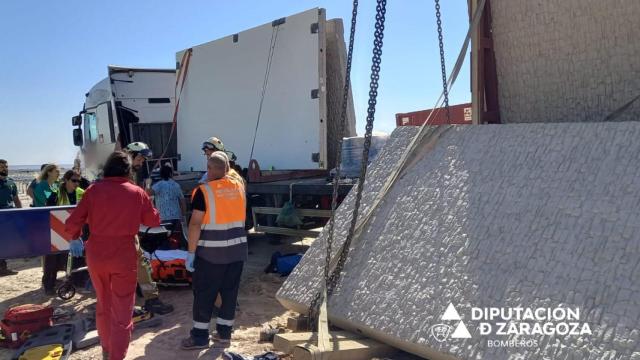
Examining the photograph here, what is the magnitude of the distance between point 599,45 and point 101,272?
4094 mm

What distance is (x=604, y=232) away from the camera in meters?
2.49

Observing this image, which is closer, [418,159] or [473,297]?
[473,297]

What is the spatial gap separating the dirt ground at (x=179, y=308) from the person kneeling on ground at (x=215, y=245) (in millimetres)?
203

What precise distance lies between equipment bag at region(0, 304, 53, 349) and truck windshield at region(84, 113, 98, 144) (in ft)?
22.8

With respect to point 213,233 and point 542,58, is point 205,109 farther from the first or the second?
point 542,58

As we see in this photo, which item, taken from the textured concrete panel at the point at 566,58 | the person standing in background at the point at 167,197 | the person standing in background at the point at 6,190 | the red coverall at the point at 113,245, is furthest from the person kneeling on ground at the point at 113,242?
the person standing in background at the point at 6,190

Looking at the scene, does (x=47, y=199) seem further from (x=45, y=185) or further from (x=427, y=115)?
(x=427, y=115)

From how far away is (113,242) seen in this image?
3365mm

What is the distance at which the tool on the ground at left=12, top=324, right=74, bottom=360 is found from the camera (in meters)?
3.59

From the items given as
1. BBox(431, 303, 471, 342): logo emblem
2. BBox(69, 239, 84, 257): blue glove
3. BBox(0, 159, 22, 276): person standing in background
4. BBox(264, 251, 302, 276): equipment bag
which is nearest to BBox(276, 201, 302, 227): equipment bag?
BBox(264, 251, 302, 276): equipment bag

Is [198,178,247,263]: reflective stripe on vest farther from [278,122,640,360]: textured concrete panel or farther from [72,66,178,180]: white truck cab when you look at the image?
[72,66,178,180]: white truck cab

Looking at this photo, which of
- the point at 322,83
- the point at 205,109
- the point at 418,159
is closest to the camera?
the point at 418,159

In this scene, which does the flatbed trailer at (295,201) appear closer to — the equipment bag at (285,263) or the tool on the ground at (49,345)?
the equipment bag at (285,263)

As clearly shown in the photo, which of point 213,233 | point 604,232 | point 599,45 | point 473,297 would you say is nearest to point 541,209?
point 604,232
